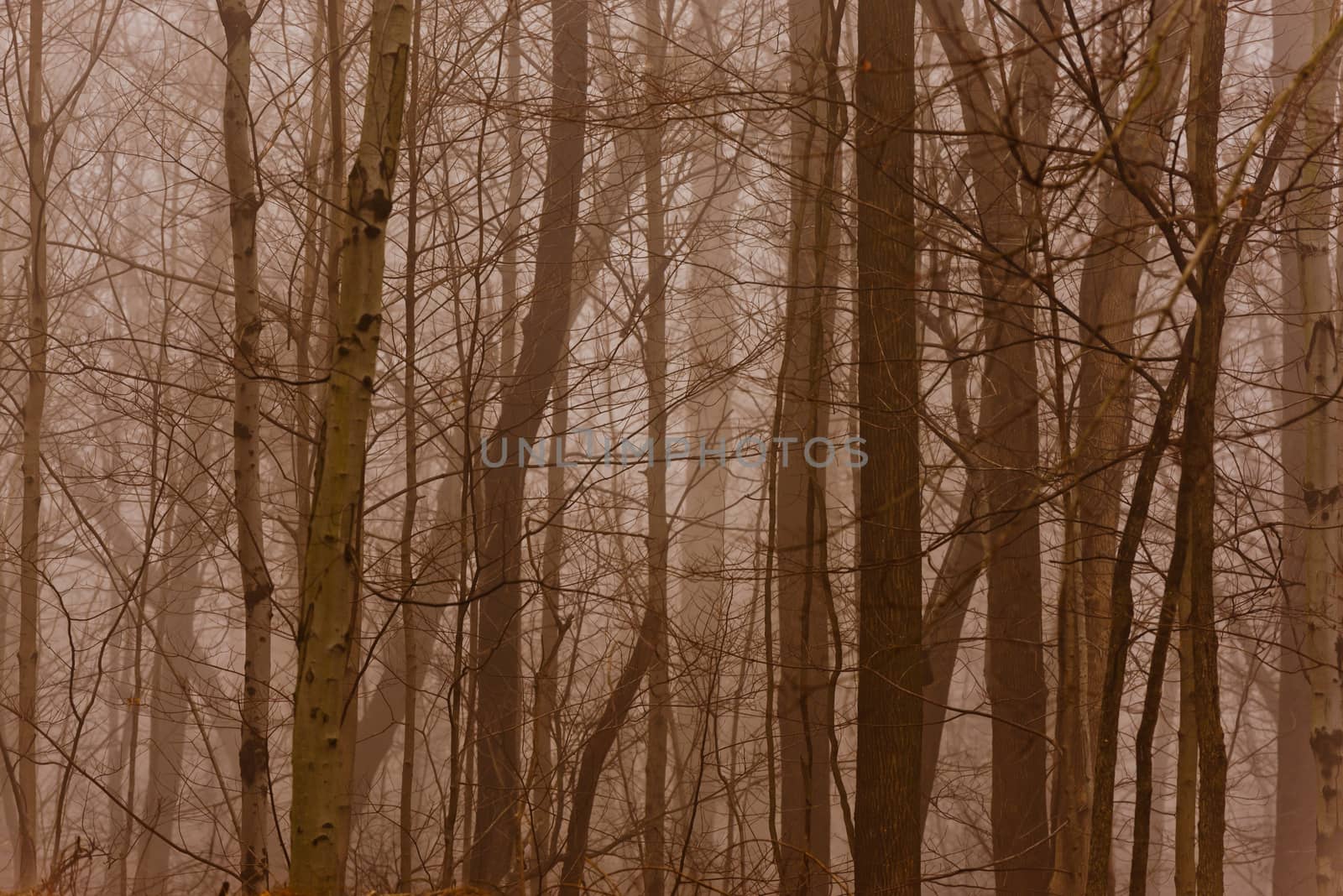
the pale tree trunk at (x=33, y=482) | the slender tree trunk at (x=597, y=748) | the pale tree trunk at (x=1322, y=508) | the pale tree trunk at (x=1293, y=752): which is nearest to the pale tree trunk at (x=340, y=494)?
the slender tree trunk at (x=597, y=748)

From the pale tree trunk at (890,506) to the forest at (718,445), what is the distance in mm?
23

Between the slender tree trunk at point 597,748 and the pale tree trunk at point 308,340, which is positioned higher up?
the pale tree trunk at point 308,340

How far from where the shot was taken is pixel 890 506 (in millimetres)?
4172

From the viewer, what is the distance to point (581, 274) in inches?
347

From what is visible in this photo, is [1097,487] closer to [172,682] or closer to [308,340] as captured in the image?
[308,340]

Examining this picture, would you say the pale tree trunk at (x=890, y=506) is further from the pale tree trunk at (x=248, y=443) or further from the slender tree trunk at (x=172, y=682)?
the slender tree trunk at (x=172, y=682)

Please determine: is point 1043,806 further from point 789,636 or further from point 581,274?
point 581,274

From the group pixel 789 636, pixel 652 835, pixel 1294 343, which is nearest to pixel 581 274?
pixel 789 636

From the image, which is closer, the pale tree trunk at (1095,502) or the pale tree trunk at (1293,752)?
the pale tree trunk at (1095,502)

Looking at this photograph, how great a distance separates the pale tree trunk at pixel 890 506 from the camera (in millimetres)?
4316

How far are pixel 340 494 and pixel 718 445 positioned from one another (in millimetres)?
5842

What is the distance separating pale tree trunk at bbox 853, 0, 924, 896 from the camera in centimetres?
432

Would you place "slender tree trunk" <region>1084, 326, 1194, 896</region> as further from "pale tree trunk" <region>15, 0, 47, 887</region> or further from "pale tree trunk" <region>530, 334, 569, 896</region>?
"pale tree trunk" <region>15, 0, 47, 887</region>

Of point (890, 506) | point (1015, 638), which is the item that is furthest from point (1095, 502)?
point (890, 506)
